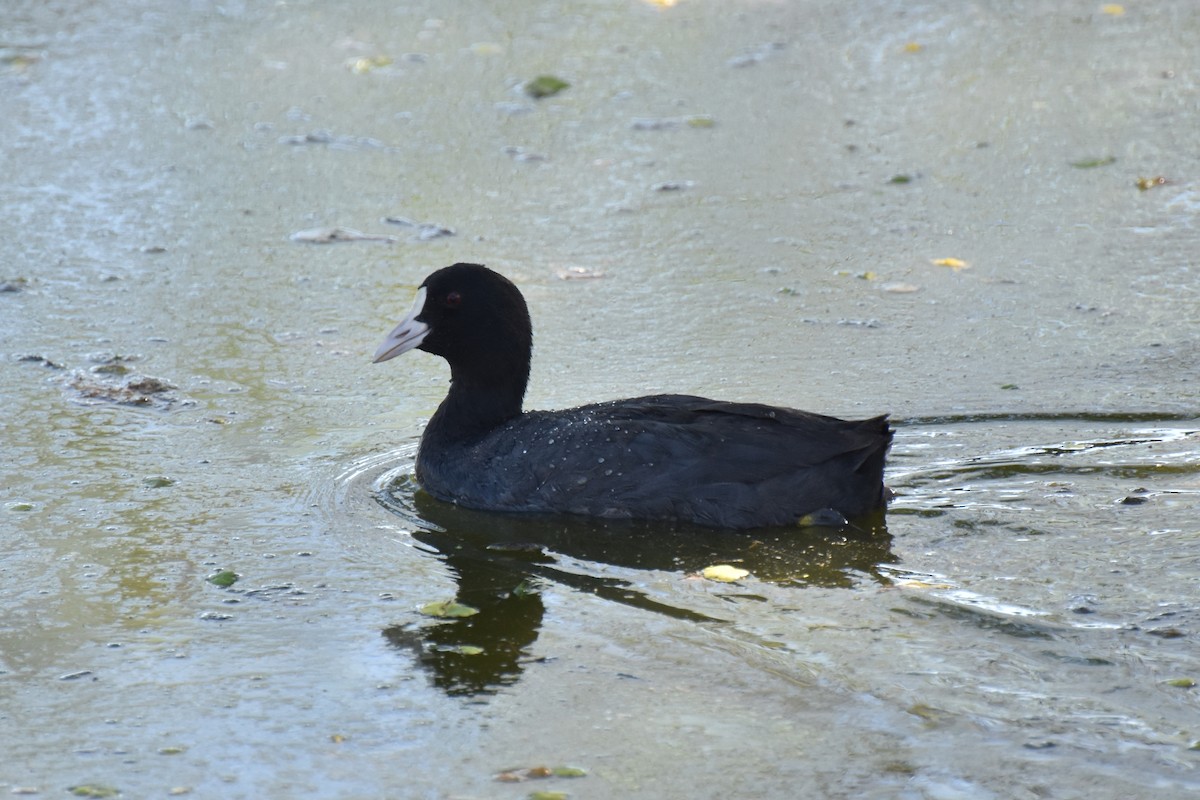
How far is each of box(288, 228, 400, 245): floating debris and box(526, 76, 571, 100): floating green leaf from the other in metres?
2.31

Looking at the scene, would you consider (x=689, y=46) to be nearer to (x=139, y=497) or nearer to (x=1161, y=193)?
(x=1161, y=193)

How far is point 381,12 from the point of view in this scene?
11383 millimetres

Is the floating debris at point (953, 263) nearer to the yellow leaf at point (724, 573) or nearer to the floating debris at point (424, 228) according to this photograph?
the floating debris at point (424, 228)

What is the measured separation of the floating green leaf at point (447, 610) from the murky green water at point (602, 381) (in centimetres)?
A: 4

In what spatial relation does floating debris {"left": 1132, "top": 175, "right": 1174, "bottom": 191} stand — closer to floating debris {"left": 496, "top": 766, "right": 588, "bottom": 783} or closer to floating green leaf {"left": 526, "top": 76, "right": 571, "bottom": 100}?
floating green leaf {"left": 526, "top": 76, "right": 571, "bottom": 100}

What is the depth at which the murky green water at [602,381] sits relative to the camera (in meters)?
3.69

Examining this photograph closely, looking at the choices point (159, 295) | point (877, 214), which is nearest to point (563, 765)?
point (159, 295)

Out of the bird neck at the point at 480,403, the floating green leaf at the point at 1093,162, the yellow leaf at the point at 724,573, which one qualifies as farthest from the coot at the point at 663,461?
the floating green leaf at the point at 1093,162

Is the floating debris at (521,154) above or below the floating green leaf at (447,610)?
above

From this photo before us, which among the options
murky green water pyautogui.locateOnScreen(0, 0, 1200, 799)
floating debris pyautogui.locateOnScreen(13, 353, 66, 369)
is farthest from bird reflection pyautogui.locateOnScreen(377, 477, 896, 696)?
floating debris pyautogui.locateOnScreen(13, 353, 66, 369)

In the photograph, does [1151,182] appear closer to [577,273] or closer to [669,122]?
[669,122]

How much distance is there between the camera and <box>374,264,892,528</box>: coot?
5.06m

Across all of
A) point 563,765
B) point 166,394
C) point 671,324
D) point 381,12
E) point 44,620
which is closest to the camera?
point 563,765

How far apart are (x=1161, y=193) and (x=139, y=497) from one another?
553 cm
